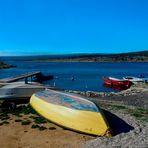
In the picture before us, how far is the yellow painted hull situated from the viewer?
1459 centimetres

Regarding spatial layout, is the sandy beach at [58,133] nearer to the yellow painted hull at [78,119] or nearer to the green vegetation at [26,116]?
the green vegetation at [26,116]

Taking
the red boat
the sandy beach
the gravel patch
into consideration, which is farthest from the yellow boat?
the red boat

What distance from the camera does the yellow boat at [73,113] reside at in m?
14.7

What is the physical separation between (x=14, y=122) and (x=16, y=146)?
3234 millimetres

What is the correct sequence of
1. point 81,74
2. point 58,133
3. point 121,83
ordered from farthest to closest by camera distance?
point 81,74, point 121,83, point 58,133

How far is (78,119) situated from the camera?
51.0 feet

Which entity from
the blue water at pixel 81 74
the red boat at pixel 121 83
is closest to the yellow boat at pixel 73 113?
the blue water at pixel 81 74

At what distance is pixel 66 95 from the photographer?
1966 cm

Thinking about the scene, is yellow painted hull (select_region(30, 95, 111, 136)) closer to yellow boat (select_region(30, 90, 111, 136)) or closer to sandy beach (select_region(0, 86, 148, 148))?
yellow boat (select_region(30, 90, 111, 136))

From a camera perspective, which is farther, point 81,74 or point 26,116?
point 81,74

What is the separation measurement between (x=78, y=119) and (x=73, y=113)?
59cm

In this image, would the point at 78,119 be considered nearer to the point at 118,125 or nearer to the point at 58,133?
the point at 58,133

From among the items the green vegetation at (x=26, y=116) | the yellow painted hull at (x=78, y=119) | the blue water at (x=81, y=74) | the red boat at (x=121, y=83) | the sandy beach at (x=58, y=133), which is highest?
the yellow painted hull at (x=78, y=119)

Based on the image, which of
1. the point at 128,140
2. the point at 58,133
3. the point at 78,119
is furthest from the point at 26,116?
the point at 128,140
